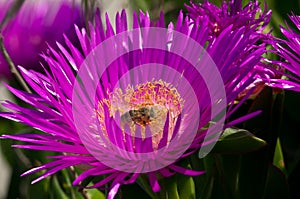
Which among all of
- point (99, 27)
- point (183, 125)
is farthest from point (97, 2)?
point (183, 125)

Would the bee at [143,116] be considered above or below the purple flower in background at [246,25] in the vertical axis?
below

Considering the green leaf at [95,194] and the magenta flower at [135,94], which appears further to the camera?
the green leaf at [95,194]

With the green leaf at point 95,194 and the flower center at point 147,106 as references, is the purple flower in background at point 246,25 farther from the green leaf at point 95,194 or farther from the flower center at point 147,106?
the green leaf at point 95,194

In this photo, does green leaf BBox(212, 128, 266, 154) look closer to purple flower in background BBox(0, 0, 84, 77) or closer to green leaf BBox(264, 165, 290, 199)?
green leaf BBox(264, 165, 290, 199)

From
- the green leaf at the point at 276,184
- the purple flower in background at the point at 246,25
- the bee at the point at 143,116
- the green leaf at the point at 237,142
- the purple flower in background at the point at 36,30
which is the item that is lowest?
the green leaf at the point at 276,184

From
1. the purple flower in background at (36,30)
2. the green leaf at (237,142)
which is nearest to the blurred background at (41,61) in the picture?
the purple flower in background at (36,30)

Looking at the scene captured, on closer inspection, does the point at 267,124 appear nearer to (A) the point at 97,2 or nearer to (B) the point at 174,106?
(B) the point at 174,106

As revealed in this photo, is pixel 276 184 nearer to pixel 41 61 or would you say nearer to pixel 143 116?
pixel 143 116

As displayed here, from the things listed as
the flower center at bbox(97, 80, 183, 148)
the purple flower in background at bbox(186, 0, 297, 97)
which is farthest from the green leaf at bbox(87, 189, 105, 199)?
the purple flower in background at bbox(186, 0, 297, 97)
